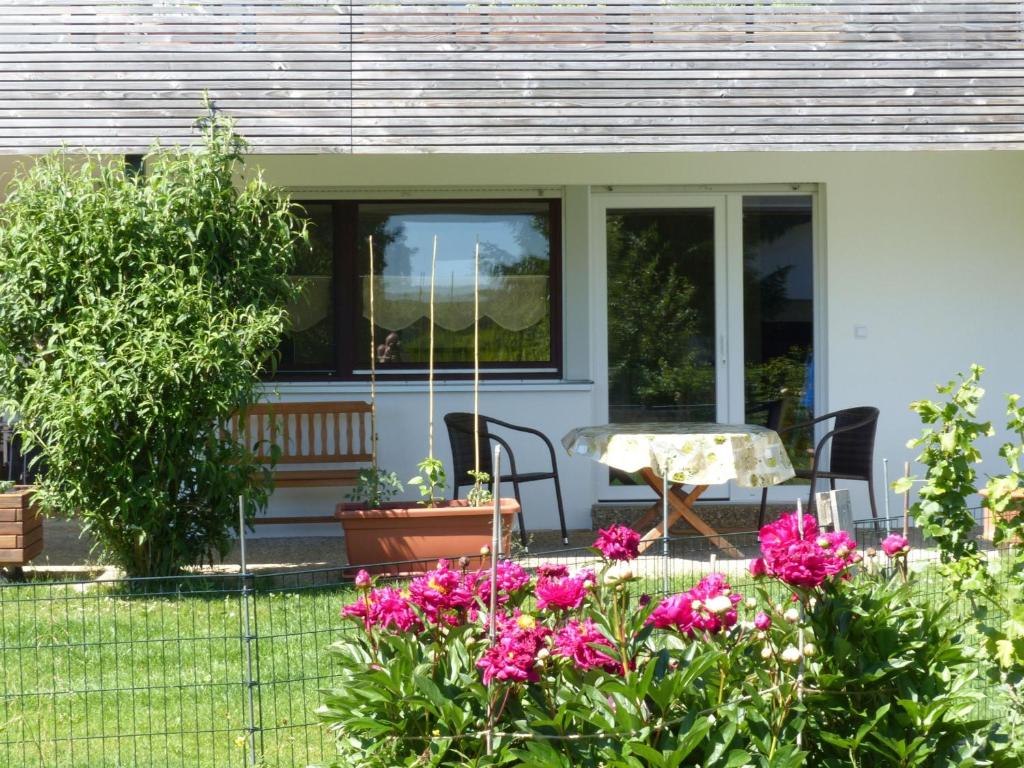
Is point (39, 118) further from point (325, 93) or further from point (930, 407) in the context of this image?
point (930, 407)

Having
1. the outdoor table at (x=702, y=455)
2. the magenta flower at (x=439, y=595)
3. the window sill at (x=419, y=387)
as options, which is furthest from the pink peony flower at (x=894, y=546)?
the window sill at (x=419, y=387)

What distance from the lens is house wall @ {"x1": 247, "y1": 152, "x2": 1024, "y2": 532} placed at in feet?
31.4

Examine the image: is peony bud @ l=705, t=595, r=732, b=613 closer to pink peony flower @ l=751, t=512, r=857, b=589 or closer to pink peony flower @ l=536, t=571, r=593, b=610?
pink peony flower @ l=751, t=512, r=857, b=589

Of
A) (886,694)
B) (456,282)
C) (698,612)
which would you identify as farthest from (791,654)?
(456,282)

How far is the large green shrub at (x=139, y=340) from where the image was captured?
6.86 meters

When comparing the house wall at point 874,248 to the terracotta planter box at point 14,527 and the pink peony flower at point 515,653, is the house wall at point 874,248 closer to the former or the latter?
the terracotta planter box at point 14,527

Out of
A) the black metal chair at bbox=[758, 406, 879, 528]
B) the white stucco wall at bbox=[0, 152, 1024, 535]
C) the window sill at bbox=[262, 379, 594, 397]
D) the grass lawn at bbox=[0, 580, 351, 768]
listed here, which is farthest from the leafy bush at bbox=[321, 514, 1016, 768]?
the white stucco wall at bbox=[0, 152, 1024, 535]

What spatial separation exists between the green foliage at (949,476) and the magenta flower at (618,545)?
0.96 meters

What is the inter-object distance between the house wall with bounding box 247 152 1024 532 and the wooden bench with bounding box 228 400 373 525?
1.40 feet

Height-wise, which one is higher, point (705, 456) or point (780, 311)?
point (780, 311)

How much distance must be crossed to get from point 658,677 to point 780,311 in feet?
22.8

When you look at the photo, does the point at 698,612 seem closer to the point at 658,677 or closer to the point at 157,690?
the point at 658,677

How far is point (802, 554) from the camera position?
319cm

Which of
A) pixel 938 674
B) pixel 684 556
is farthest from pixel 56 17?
pixel 938 674
